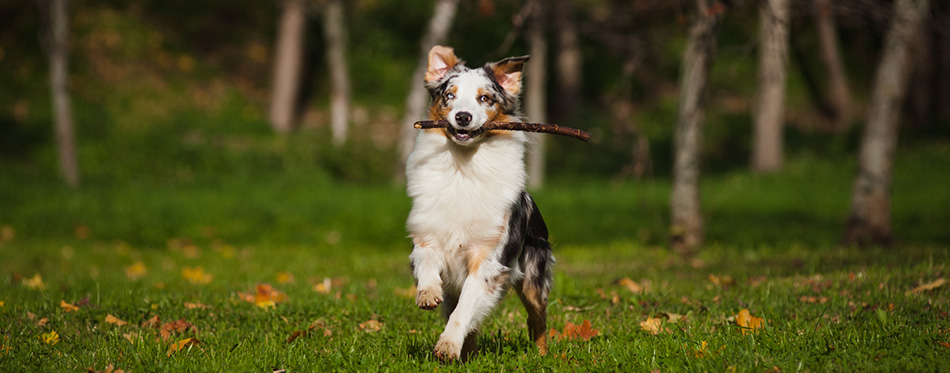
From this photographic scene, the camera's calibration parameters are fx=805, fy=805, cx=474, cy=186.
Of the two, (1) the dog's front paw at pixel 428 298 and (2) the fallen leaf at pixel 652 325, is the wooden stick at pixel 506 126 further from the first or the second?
(2) the fallen leaf at pixel 652 325

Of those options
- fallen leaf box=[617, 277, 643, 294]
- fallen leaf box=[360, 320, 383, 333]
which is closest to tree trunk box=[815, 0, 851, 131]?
fallen leaf box=[617, 277, 643, 294]

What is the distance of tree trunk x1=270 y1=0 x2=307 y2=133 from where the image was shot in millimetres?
23734

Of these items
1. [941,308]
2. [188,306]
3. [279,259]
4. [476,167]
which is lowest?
[279,259]

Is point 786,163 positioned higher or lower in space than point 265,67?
lower

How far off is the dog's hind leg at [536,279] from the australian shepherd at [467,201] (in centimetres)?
18

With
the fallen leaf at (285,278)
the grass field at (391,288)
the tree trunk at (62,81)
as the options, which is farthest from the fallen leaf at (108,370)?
the tree trunk at (62,81)

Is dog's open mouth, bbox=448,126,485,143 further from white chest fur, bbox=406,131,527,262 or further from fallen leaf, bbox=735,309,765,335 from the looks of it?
fallen leaf, bbox=735,309,765,335

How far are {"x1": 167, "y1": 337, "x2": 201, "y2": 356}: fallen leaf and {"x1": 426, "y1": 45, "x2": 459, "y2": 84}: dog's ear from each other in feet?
7.32

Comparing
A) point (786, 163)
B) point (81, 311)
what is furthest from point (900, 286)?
point (786, 163)

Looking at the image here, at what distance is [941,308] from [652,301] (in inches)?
78.5

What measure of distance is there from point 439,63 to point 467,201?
3.07 ft

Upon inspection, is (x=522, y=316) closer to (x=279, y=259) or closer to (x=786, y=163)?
(x=279, y=259)

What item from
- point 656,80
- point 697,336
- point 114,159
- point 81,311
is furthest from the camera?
point 656,80

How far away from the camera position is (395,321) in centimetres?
601
